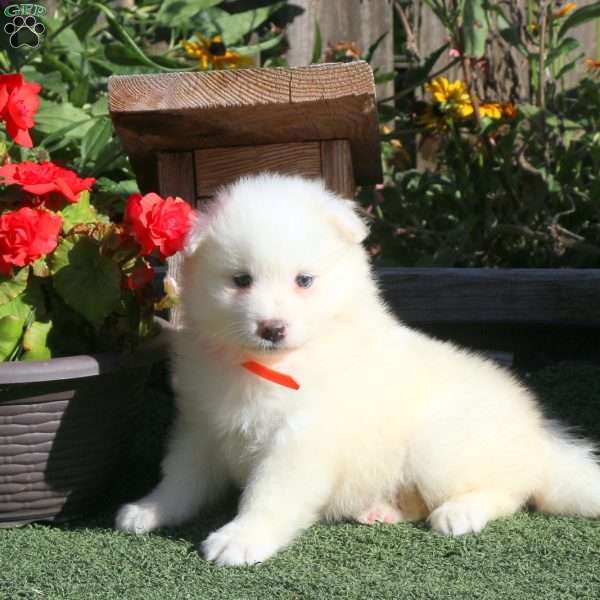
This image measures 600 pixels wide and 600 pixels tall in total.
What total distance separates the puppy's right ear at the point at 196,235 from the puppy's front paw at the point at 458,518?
1.02 m

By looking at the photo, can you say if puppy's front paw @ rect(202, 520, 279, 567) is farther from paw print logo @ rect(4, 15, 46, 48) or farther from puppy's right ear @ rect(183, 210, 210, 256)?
paw print logo @ rect(4, 15, 46, 48)

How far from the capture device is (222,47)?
16.2 feet

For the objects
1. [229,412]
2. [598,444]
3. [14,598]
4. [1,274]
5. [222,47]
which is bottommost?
[598,444]

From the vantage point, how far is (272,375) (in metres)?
2.80

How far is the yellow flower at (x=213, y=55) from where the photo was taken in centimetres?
493

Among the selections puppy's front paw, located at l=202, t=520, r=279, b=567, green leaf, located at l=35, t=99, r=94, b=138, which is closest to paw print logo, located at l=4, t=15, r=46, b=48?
green leaf, located at l=35, t=99, r=94, b=138

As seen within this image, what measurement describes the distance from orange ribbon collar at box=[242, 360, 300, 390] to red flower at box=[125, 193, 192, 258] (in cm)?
41

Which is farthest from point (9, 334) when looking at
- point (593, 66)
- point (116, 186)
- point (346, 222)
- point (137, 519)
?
point (593, 66)

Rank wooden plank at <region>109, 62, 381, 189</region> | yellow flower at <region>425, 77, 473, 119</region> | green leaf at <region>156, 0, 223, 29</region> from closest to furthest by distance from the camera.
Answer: wooden plank at <region>109, 62, 381, 189</region> < yellow flower at <region>425, 77, 473, 119</region> < green leaf at <region>156, 0, 223, 29</region>

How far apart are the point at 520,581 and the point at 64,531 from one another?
1.32 metres

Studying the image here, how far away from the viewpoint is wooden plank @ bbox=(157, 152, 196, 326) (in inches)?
147

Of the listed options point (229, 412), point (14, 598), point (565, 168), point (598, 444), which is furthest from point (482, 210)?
point (14, 598)

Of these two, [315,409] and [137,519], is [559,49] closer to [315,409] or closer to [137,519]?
[315,409]

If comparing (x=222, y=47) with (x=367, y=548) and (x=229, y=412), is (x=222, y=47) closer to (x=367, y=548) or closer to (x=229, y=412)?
(x=229, y=412)
